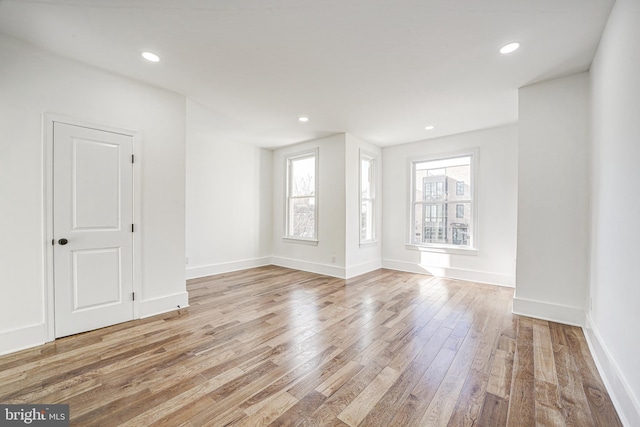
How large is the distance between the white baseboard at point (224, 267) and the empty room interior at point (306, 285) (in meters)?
0.69

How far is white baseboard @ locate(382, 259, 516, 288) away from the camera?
14.4 ft

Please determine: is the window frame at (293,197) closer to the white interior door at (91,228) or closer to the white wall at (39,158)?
the white wall at (39,158)

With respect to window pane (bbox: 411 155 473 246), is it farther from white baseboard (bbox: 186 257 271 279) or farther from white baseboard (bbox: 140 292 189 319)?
white baseboard (bbox: 140 292 189 319)

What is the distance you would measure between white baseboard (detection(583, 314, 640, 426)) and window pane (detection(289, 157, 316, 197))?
172 inches

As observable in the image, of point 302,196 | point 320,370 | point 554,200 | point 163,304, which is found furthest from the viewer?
point 302,196

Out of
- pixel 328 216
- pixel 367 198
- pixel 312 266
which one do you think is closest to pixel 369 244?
pixel 367 198

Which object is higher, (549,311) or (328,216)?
(328,216)

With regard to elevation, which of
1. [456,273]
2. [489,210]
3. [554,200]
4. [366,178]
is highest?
[366,178]

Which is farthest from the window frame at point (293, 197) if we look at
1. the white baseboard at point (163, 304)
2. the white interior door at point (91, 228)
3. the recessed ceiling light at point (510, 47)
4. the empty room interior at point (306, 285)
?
the recessed ceiling light at point (510, 47)

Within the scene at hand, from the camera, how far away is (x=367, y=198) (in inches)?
221

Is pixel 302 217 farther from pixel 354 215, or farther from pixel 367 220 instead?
pixel 367 220

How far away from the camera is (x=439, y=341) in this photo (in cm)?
248

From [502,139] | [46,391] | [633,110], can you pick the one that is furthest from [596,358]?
[46,391]

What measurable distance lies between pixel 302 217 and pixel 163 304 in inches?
124
